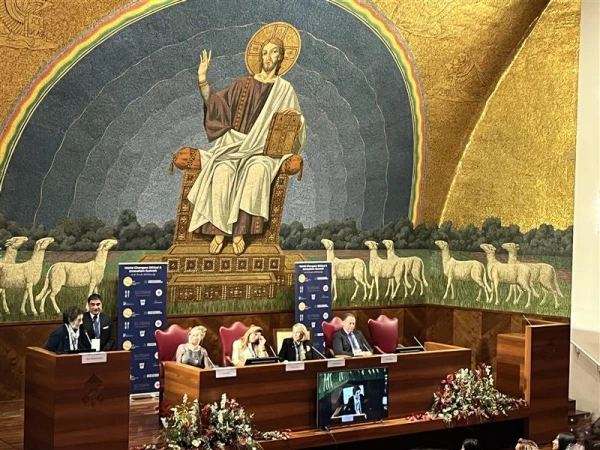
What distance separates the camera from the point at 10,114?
32.8 feet

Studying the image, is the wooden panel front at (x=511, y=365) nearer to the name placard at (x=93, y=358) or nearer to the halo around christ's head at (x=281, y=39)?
the halo around christ's head at (x=281, y=39)

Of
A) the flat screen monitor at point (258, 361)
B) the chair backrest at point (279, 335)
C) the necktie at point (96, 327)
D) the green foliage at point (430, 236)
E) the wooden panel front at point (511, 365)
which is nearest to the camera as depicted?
the flat screen monitor at point (258, 361)

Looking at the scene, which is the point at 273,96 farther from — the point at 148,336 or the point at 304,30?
the point at 148,336

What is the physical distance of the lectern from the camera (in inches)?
Result: 326

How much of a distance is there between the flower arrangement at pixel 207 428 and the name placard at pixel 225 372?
21cm

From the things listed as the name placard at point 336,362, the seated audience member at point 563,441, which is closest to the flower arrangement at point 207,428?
the name placard at point 336,362

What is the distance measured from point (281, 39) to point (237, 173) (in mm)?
1694

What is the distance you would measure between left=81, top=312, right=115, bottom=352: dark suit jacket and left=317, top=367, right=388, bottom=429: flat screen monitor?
83.7 inches

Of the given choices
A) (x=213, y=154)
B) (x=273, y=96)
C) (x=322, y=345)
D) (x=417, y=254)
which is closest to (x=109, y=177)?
(x=213, y=154)

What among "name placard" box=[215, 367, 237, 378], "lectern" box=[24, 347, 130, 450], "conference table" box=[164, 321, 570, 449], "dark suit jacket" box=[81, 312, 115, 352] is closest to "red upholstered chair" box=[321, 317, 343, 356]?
"conference table" box=[164, 321, 570, 449]

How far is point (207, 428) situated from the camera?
8.98 m

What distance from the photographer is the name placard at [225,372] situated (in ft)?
30.6

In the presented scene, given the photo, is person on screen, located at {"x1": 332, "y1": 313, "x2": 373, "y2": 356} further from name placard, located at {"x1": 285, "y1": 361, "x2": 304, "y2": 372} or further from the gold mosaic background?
the gold mosaic background

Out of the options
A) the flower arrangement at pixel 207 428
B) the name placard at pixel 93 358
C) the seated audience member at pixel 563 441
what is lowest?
the flower arrangement at pixel 207 428
